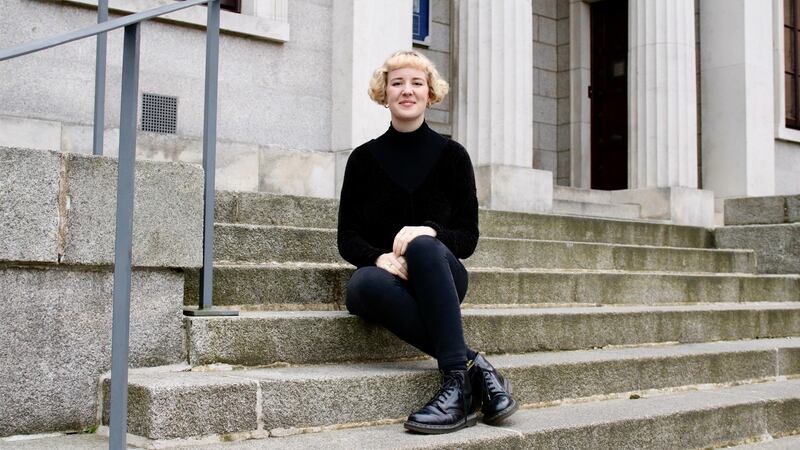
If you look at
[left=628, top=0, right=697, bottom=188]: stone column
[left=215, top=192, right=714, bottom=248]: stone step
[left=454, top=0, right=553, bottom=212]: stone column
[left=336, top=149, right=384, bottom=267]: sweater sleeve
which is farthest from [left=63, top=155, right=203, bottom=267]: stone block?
[left=628, top=0, right=697, bottom=188]: stone column

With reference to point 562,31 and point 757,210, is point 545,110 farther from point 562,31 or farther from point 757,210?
point 757,210

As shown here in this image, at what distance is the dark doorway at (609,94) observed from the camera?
1124cm

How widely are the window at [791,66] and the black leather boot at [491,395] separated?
928 centimetres

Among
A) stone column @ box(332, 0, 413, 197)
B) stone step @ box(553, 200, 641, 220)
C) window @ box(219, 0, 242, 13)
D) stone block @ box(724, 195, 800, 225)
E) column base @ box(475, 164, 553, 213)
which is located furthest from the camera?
stone step @ box(553, 200, 641, 220)

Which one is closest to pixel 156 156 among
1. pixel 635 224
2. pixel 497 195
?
pixel 497 195

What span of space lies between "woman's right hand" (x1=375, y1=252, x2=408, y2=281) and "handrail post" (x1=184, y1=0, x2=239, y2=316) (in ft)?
1.94

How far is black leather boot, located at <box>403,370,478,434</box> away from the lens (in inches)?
120

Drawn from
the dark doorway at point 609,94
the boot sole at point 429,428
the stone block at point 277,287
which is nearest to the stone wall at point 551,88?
the dark doorway at point 609,94

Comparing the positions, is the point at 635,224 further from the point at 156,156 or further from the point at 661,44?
the point at 156,156

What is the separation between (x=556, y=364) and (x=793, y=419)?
4.69 ft

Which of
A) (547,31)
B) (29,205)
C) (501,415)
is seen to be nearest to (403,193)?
(501,415)

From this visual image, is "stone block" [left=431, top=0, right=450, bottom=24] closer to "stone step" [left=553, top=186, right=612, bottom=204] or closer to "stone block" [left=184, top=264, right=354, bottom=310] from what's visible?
"stone step" [left=553, top=186, right=612, bottom=204]

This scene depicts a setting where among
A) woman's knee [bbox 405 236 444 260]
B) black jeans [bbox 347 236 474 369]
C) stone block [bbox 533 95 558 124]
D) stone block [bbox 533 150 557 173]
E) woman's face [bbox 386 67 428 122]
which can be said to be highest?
stone block [bbox 533 95 558 124]

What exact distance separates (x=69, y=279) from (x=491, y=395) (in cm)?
153
